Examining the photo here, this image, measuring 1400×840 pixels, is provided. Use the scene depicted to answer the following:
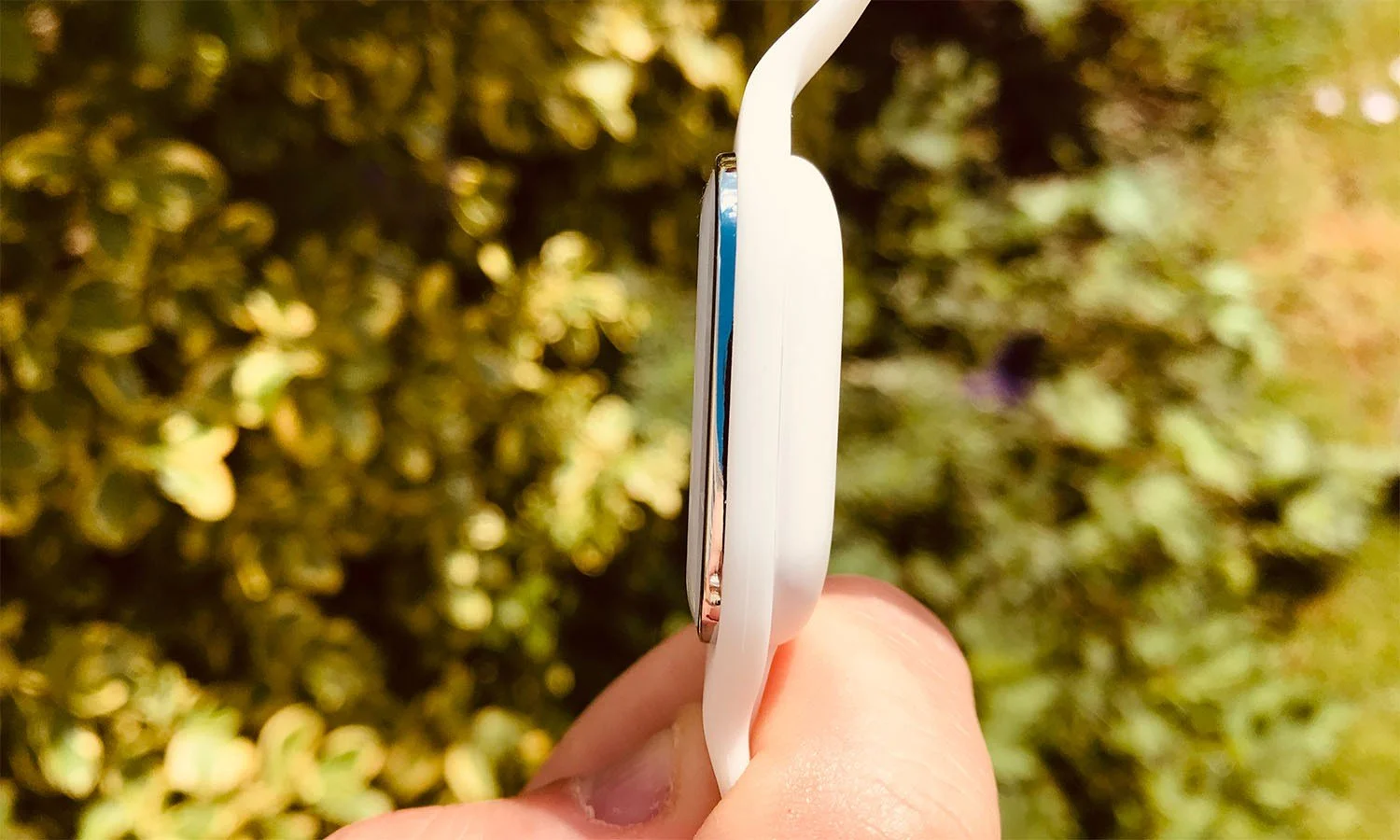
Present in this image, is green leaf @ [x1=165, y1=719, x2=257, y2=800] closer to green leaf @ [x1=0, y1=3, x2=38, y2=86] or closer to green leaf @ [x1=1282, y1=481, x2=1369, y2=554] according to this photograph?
green leaf @ [x1=0, y1=3, x2=38, y2=86]

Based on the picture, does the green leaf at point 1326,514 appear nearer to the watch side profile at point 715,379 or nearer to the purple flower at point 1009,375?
the purple flower at point 1009,375

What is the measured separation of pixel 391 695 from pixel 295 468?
0.33m

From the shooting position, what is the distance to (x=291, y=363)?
0.77 metres

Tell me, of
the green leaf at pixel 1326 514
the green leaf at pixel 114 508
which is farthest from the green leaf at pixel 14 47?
the green leaf at pixel 1326 514

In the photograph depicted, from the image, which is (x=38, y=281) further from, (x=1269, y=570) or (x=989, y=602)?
(x=1269, y=570)

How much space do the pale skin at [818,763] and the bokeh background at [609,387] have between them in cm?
24

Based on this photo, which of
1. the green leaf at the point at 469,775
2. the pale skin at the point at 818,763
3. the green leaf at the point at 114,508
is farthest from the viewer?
the green leaf at the point at 469,775

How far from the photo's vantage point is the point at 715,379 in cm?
48

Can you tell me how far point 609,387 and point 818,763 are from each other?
76cm

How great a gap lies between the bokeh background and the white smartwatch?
0.42 metres

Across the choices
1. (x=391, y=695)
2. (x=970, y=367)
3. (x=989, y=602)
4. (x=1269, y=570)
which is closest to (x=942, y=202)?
(x=970, y=367)

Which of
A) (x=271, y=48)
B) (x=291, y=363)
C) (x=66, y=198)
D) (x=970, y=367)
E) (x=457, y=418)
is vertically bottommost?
(x=970, y=367)

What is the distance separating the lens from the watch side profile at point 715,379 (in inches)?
18.7

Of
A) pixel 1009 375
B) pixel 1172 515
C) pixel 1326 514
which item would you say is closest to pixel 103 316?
pixel 1009 375
